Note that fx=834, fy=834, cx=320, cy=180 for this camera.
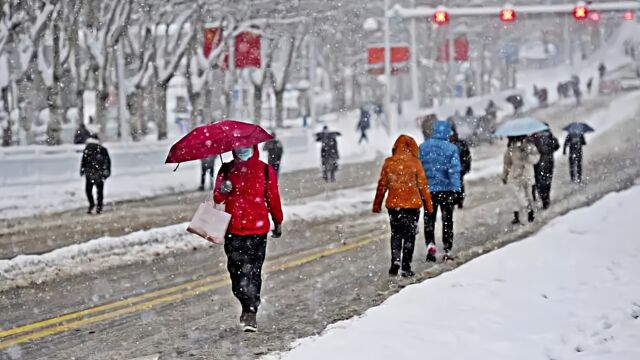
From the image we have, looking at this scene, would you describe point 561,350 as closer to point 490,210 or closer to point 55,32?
point 490,210

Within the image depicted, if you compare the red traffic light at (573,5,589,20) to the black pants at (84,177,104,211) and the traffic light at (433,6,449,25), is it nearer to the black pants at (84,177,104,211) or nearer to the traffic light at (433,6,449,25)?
the traffic light at (433,6,449,25)

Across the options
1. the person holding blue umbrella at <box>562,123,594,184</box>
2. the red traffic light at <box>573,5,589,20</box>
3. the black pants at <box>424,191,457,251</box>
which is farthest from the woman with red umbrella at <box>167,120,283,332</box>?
the red traffic light at <box>573,5,589,20</box>

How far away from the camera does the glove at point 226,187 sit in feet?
22.8

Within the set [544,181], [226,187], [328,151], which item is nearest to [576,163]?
[544,181]

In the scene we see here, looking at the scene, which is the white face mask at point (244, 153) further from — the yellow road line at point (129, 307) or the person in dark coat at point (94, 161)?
the person in dark coat at point (94, 161)

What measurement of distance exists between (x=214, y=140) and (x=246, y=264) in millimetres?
1149

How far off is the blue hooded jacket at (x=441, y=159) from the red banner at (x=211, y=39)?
22.6 meters

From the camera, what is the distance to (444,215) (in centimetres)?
1041

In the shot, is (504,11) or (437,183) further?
(504,11)

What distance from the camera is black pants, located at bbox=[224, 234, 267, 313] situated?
7.05m

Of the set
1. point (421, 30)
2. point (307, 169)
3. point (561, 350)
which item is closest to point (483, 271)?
point (561, 350)

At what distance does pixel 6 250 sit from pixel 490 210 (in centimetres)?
871

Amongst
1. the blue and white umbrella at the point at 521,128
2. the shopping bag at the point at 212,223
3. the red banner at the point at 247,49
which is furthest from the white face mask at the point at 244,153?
the red banner at the point at 247,49

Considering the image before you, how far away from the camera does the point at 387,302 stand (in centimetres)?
805
